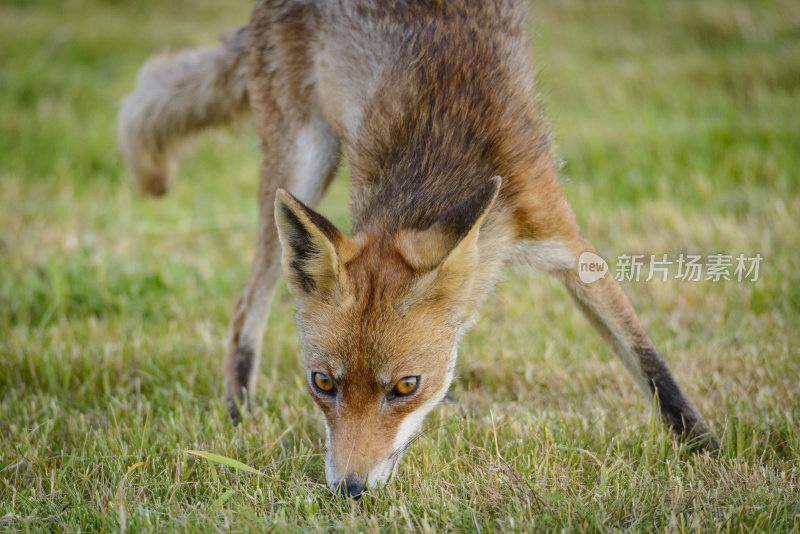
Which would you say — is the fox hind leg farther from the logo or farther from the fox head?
the fox head

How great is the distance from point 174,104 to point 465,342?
271 centimetres

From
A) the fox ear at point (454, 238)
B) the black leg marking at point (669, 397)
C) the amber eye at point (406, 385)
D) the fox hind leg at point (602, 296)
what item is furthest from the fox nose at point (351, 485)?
the black leg marking at point (669, 397)

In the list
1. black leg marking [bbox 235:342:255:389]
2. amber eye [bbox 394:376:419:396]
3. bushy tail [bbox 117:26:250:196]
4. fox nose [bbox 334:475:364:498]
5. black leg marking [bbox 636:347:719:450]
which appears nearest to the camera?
fox nose [bbox 334:475:364:498]

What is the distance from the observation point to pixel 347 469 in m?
2.95

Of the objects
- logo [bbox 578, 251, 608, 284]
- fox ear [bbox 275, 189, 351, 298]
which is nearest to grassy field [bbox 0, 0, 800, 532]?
logo [bbox 578, 251, 608, 284]

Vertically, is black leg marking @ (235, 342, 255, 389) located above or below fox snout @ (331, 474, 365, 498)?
below

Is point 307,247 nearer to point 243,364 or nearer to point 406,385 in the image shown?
point 406,385

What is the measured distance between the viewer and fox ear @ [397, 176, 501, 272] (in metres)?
3.02

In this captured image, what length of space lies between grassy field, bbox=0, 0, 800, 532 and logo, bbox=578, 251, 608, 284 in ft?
1.94

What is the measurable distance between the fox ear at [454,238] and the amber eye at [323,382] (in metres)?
0.60

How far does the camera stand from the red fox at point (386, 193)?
10.1 feet

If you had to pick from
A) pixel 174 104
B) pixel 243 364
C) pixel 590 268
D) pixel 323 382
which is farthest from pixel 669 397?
pixel 174 104

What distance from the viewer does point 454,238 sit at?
310 cm

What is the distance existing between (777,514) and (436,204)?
191 centimetres
